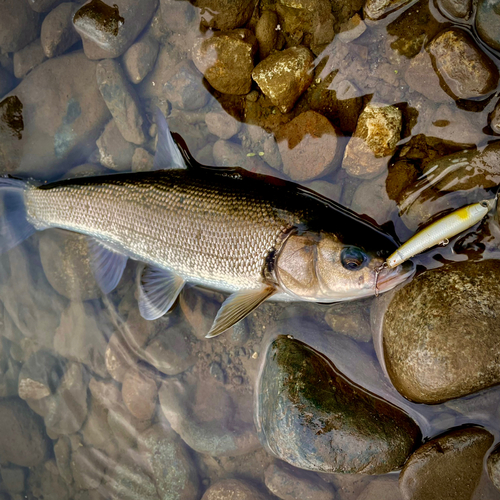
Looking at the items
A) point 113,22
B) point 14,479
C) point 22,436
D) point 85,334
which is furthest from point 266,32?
point 14,479

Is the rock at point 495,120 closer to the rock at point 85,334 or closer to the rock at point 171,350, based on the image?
the rock at point 171,350

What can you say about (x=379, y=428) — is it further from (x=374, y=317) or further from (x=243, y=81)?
(x=243, y=81)

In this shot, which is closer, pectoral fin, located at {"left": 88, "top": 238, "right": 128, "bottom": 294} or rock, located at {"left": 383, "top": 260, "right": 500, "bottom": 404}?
rock, located at {"left": 383, "top": 260, "right": 500, "bottom": 404}

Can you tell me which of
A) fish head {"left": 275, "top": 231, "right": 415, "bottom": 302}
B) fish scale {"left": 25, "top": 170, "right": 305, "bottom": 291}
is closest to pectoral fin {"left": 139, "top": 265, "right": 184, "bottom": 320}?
fish scale {"left": 25, "top": 170, "right": 305, "bottom": 291}

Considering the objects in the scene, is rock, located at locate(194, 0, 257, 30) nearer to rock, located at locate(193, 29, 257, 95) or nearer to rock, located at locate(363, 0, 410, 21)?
rock, located at locate(193, 29, 257, 95)

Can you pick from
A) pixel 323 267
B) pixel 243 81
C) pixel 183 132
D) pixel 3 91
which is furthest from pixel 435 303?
pixel 3 91

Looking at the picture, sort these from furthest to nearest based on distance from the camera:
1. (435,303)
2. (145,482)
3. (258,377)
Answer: (145,482) < (258,377) < (435,303)

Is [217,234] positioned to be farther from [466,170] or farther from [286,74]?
[466,170]

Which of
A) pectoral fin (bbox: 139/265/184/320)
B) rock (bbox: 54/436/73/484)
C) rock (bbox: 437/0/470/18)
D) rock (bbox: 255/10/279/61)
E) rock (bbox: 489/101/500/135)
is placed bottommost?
rock (bbox: 54/436/73/484)
